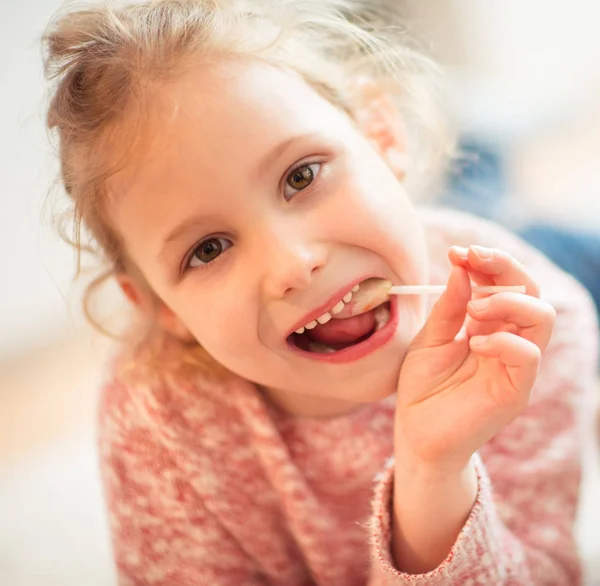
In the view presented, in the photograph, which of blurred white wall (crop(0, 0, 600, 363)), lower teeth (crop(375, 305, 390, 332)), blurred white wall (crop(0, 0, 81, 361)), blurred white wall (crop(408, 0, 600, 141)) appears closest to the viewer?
lower teeth (crop(375, 305, 390, 332))

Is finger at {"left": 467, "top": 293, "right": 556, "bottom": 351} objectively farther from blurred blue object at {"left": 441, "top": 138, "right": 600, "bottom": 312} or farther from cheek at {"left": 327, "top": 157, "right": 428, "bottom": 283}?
blurred blue object at {"left": 441, "top": 138, "right": 600, "bottom": 312}

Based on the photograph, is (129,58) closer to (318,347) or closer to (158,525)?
(318,347)

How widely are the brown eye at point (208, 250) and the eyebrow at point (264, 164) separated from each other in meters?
0.02

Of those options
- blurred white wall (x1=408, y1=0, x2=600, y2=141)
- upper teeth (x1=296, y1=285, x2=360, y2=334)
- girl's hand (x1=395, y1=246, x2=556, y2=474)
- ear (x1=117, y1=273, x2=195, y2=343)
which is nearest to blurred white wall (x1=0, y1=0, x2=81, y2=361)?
ear (x1=117, y1=273, x2=195, y2=343)

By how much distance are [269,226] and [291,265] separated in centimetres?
4

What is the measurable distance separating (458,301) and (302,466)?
0.33 meters

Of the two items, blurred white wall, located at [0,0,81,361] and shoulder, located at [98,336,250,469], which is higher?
blurred white wall, located at [0,0,81,361]

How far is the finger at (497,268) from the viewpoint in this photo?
1.87ft

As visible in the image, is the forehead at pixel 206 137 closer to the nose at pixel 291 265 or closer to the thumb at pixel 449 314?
the nose at pixel 291 265

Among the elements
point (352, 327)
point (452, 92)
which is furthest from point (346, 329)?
point (452, 92)

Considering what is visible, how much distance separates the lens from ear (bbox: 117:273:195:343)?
0.74m

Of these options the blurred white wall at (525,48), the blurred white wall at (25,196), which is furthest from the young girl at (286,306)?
the blurred white wall at (525,48)

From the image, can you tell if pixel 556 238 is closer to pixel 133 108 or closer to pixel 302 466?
pixel 302 466

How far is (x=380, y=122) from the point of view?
77cm
